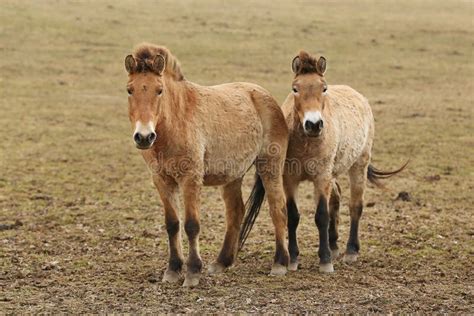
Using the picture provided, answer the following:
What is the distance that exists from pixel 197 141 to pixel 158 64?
33.6 inches

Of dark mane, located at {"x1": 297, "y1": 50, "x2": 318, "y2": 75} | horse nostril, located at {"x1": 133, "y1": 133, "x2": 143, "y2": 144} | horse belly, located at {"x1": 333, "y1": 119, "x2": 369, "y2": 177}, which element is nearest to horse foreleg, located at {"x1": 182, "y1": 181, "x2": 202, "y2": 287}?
horse nostril, located at {"x1": 133, "y1": 133, "x2": 143, "y2": 144}

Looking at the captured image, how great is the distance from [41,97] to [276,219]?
13.0 m

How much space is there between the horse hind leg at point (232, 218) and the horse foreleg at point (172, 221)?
0.77 m

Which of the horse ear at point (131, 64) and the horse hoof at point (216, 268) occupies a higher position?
the horse ear at point (131, 64)

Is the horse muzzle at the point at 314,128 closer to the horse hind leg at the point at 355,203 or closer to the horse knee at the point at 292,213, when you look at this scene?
the horse knee at the point at 292,213

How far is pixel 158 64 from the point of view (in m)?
7.11

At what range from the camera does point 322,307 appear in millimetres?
6816

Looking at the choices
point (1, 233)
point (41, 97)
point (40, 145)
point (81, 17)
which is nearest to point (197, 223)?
point (1, 233)

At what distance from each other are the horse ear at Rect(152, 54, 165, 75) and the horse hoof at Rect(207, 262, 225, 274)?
2.24 m

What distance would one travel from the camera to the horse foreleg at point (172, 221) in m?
7.54

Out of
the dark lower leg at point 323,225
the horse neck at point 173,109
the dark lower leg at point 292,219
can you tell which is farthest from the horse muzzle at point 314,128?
the horse neck at point 173,109

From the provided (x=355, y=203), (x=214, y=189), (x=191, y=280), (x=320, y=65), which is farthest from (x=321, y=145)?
(x=214, y=189)

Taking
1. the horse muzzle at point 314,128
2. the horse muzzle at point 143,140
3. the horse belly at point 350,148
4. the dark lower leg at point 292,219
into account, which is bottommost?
the dark lower leg at point 292,219

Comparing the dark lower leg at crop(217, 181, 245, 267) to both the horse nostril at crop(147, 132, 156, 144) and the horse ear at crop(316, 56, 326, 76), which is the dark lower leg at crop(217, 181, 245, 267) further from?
the horse nostril at crop(147, 132, 156, 144)
